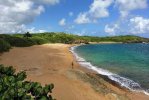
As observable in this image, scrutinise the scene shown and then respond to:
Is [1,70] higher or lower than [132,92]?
higher

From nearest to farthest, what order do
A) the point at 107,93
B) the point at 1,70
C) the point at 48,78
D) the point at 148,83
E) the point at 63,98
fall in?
the point at 1,70 → the point at 63,98 → the point at 107,93 → the point at 48,78 → the point at 148,83

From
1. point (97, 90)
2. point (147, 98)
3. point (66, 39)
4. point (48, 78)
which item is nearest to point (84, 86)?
point (97, 90)

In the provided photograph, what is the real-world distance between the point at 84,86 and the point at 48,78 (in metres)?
3.34

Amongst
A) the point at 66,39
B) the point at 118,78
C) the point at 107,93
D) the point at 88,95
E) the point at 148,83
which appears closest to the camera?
the point at 88,95

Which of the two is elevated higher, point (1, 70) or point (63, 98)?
point (1, 70)

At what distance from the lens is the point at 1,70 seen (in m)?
11.7

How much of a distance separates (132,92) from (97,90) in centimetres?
407

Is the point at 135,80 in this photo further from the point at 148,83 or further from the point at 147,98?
the point at 147,98

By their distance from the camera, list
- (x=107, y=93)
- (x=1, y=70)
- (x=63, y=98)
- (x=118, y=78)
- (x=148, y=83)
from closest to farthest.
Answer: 1. (x=1, y=70)
2. (x=63, y=98)
3. (x=107, y=93)
4. (x=148, y=83)
5. (x=118, y=78)

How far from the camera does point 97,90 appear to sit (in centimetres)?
2483

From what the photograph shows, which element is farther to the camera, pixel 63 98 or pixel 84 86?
pixel 84 86

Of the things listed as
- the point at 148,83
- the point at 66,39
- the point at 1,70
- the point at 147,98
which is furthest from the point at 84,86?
the point at 66,39

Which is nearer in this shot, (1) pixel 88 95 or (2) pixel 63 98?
(2) pixel 63 98

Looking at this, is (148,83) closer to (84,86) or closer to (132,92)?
(132,92)
